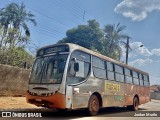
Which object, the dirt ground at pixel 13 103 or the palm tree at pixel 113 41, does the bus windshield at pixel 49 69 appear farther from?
the palm tree at pixel 113 41

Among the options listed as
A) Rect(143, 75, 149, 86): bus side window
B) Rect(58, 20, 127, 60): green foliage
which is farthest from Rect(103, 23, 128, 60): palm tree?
Rect(143, 75, 149, 86): bus side window

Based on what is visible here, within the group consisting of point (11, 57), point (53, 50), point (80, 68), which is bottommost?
point (80, 68)

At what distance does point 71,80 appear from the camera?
10680 mm

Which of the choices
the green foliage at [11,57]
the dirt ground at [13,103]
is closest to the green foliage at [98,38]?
the green foliage at [11,57]

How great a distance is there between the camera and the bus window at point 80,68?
Answer: 1072 centimetres

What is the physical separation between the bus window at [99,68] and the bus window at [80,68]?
2.15ft

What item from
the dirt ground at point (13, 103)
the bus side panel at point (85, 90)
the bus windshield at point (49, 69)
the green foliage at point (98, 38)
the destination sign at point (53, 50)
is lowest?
the dirt ground at point (13, 103)

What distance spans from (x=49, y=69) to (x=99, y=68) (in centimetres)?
319

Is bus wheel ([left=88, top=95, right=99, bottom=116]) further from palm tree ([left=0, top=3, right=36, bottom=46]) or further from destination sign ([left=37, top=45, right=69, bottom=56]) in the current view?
palm tree ([left=0, top=3, right=36, bottom=46])

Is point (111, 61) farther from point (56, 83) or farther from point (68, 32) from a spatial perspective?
point (68, 32)

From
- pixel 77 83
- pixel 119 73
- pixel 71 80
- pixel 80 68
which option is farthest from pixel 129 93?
pixel 71 80

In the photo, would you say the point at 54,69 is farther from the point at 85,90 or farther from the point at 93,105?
the point at 93,105

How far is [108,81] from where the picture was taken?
45.7 ft

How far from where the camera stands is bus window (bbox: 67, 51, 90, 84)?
422 inches
